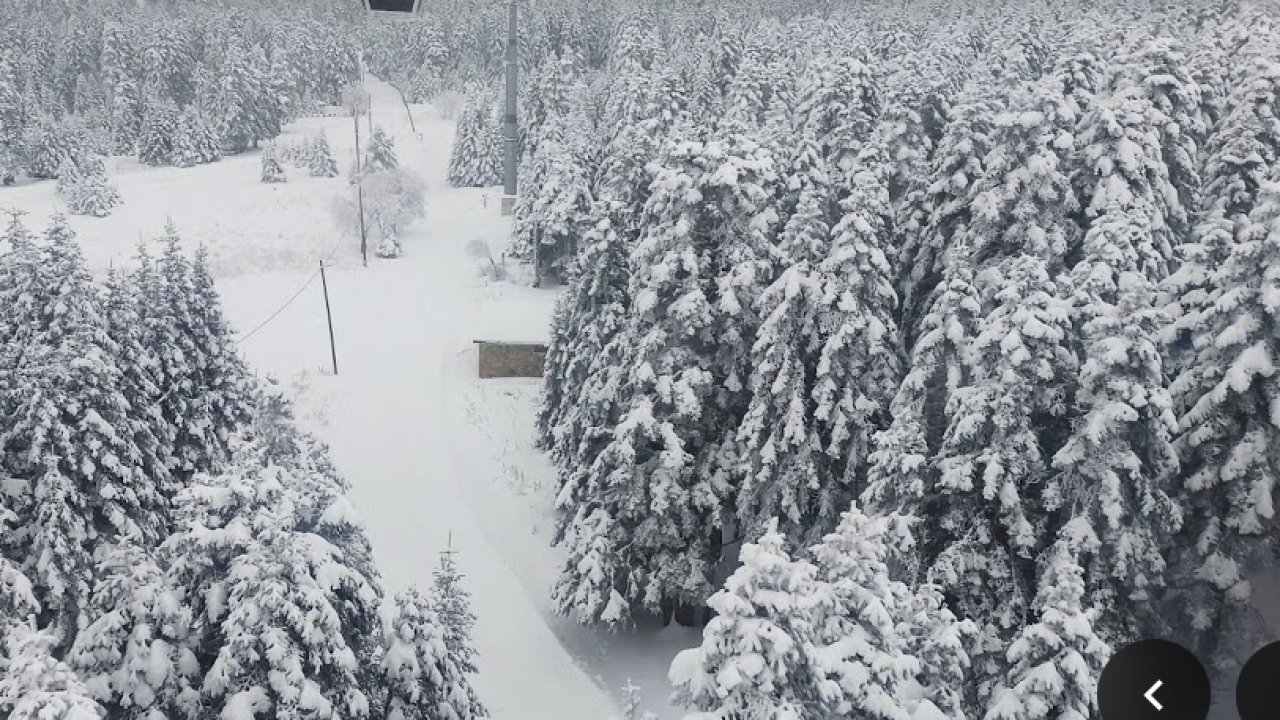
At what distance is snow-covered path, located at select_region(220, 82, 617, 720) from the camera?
24547 millimetres

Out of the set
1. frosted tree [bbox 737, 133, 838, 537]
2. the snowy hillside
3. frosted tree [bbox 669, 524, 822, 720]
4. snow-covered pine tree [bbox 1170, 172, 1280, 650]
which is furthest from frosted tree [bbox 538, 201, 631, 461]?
frosted tree [bbox 669, 524, 822, 720]

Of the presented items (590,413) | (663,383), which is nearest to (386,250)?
(590,413)

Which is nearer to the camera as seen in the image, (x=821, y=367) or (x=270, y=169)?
(x=821, y=367)

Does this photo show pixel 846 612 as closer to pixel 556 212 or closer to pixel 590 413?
pixel 590 413

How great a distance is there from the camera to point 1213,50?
32312mm

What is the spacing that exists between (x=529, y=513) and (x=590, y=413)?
6605 mm

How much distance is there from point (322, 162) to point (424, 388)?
46.8m

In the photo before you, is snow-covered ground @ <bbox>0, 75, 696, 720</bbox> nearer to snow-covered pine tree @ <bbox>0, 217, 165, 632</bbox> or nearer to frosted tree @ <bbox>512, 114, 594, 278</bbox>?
frosted tree @ <bbox>512, 114, 594, 278</bbox>

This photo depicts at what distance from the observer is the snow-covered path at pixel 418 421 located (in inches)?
966

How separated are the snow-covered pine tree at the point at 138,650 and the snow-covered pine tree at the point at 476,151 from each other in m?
67.1

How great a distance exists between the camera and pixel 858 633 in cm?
1112

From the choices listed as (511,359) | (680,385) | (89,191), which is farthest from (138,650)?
(89,191)

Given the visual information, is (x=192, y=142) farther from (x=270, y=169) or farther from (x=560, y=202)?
(x=560, y=202)

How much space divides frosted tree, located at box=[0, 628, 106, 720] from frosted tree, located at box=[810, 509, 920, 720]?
25.6 feet
